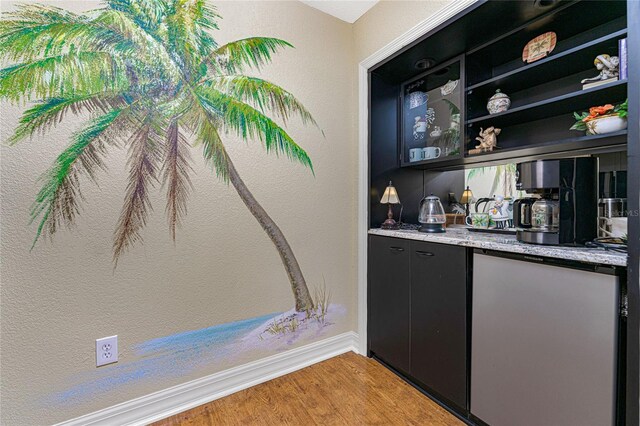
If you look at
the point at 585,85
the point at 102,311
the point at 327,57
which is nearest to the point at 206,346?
the point at 102,311

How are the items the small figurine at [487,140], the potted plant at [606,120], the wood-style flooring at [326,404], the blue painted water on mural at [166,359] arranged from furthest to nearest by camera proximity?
the small figurine at [487,140] < the wood-style flooring at [326,404] < the blue painted water on mural at [166,359] < the potted plant at [606,120]

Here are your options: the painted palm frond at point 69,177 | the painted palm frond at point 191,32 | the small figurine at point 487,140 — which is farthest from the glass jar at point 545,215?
the painted palm frond at point 69,177

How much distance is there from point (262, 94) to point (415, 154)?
3.71 feet

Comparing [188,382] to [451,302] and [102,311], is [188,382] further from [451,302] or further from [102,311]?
[451,302]

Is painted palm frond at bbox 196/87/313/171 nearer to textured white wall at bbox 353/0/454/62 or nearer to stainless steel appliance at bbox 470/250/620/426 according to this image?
textured white wall at bbox 353/0/454/62

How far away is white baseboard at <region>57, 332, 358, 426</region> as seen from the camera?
1407mm

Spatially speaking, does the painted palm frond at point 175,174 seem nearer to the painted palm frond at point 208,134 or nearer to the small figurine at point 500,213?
the painted palm frond at point 208,134

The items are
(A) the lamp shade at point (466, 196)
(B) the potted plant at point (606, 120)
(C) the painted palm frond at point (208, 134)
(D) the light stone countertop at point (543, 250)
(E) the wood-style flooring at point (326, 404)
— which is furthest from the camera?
(A) the lamp shade at point (466, 196)

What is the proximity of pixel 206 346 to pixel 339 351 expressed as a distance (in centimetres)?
96

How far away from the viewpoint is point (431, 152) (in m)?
1.99

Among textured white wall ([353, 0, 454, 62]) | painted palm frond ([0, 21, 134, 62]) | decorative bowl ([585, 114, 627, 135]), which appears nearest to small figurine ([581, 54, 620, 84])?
decorative bowl ([585, 114, 627, 135])

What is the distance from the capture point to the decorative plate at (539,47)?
1.43 meters

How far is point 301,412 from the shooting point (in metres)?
1.52

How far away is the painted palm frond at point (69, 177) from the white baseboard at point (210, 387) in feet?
3.03
